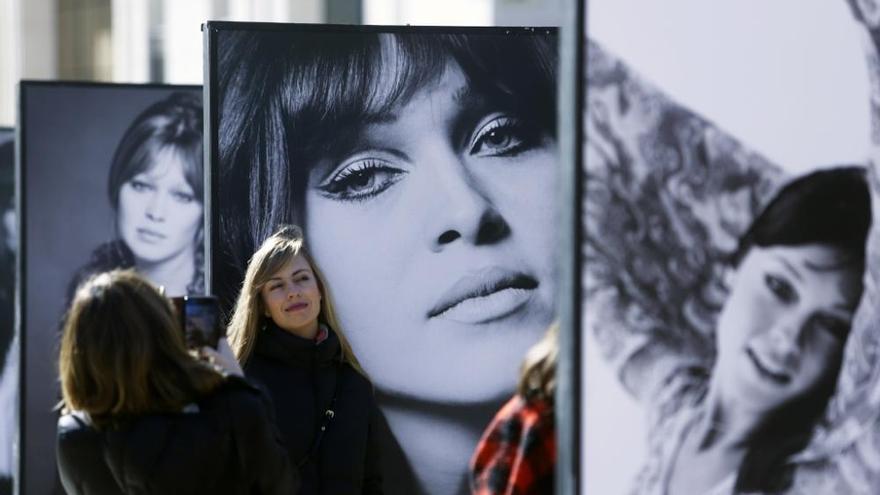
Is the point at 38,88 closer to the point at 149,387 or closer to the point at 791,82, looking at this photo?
the point at 149,387

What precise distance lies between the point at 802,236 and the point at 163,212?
20.0ft

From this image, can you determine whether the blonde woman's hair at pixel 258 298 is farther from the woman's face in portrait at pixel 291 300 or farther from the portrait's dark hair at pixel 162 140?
the portrait's dark hair at pixel 162 140

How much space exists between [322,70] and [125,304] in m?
1.87

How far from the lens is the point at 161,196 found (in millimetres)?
9273

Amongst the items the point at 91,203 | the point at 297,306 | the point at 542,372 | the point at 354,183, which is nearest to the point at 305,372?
the point at 297,306

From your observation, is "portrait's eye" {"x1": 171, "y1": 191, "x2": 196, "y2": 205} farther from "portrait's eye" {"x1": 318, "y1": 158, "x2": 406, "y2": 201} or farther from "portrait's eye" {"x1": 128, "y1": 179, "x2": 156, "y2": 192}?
"portrait's eye" {"x1": 318, "y1": 158, "x2": 406, "y2": 201}

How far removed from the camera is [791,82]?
11.4 feet

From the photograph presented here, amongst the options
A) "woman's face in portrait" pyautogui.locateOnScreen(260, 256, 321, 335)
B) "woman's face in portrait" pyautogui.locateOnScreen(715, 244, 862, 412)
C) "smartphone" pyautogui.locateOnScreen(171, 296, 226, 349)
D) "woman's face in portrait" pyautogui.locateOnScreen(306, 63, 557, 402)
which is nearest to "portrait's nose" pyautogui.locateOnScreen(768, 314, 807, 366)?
A: "woman's face in portrait" pyautogui.locateOnScreen(715, 244, 862, 412)

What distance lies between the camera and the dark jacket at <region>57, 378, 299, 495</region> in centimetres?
464

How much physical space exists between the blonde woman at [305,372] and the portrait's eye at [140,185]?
10.9 ft

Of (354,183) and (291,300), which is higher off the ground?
(354,183)

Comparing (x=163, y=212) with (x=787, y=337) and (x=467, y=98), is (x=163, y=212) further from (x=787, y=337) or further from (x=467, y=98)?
(x=787, y=337)

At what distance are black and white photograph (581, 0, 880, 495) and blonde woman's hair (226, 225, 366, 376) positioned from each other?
2.52m

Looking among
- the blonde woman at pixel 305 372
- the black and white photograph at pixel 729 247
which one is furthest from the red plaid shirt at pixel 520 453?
the blonde woman at pixel 305 372
